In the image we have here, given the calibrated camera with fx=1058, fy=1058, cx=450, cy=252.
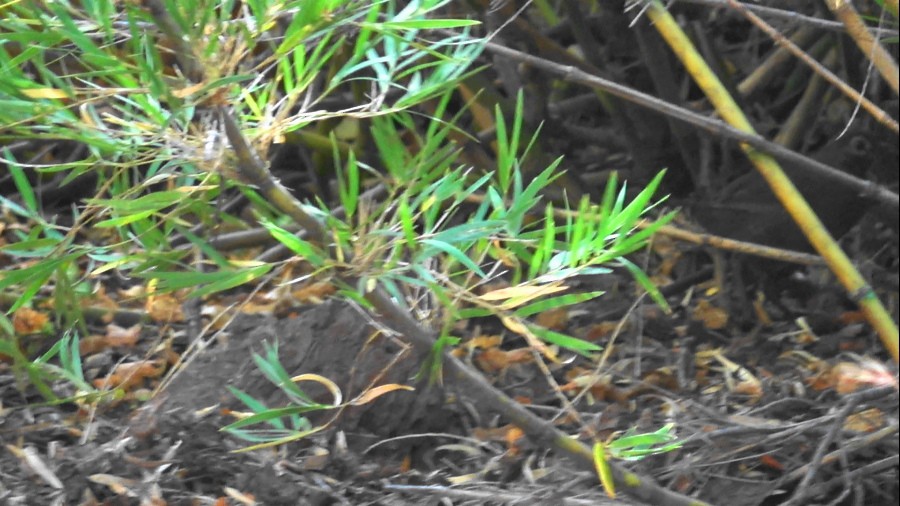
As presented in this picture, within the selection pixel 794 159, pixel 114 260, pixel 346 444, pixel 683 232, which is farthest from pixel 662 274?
pixel 114 260

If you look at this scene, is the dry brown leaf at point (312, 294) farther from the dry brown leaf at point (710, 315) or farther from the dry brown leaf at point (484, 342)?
the dry brown leaf at point (710, 315)

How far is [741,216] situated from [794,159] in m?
0.28

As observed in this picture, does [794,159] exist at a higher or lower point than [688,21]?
lower

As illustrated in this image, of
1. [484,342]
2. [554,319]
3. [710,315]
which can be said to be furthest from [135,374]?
[710,315]

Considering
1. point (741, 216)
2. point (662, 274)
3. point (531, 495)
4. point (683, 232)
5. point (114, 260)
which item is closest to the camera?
point (114, 260)

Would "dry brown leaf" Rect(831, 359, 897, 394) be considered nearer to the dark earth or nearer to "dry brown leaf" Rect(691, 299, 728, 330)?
the dark earth

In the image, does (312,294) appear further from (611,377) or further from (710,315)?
(710,315)

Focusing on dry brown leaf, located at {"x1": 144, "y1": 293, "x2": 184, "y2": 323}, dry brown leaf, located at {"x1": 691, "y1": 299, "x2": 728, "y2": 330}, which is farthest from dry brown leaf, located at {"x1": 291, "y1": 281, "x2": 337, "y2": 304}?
dry brown leaf, located at {"x1": 691, "y1": 299, "x2": 728, "y2": 330}

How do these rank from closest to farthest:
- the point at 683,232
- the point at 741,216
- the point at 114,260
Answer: the point at 114,260, the point at 683,232, the point at 741,216

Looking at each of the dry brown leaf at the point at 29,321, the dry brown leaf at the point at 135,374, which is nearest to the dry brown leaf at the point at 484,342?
the dry brown leaf at the point at 135,374

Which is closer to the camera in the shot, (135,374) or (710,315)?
(135,374)

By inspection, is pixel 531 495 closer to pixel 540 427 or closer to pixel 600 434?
pixel 540 427

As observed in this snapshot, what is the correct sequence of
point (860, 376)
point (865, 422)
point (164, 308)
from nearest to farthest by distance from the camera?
point (860, 376)
point (865, 422)
point (164, 308)

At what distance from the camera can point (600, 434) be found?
103 centimetres
